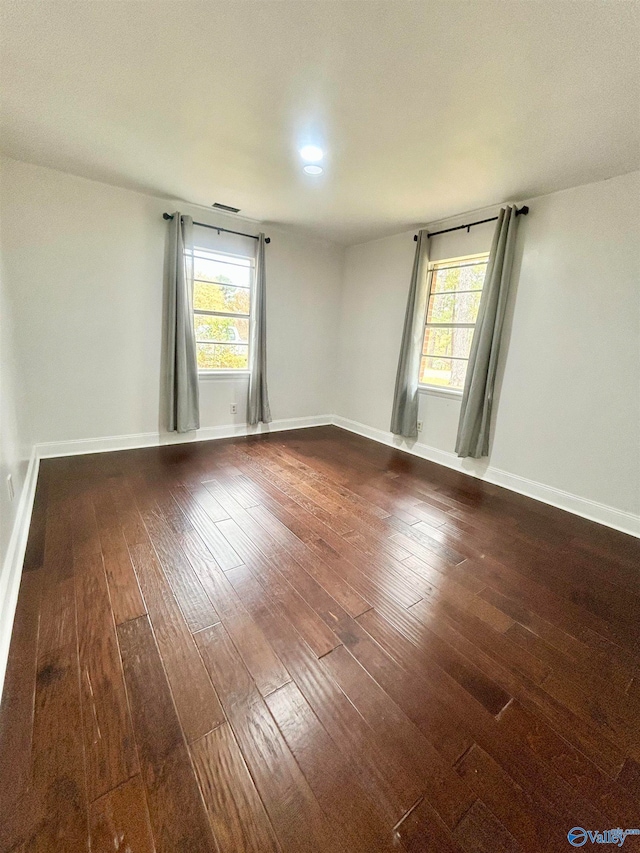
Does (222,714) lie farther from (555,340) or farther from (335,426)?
(335,426)

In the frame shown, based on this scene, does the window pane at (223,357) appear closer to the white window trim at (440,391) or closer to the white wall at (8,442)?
the white wall at (8,442)

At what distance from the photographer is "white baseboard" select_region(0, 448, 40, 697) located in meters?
1.34

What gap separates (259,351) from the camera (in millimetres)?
4199

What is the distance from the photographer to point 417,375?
13.1 ft

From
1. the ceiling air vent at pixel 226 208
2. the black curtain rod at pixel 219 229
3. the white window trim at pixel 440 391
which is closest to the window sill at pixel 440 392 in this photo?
the white window trim at pixel 440 391

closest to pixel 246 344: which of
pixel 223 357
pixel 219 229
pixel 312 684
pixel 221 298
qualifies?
pixel 223 357

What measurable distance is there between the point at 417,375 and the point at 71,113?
351cm

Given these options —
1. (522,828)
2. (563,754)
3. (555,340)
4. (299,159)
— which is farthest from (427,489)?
(299,159)

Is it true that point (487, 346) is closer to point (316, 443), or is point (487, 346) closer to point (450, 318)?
point (450, 318)

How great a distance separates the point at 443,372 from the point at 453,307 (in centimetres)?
70

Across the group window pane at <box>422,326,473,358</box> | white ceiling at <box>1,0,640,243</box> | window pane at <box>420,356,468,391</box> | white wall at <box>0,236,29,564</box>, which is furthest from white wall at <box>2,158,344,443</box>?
window pane at <box>420,356,468,391</box>

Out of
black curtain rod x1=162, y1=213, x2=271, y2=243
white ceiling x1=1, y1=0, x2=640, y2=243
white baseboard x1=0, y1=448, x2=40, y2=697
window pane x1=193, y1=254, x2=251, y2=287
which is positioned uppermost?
white ceiling x1=1, y1=0, x2=640, y2=243

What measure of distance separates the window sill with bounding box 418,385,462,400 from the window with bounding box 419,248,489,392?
3cm

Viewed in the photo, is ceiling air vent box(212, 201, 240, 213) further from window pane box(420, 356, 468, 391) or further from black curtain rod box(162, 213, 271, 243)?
window pane box(420, 356, 468, 391)
